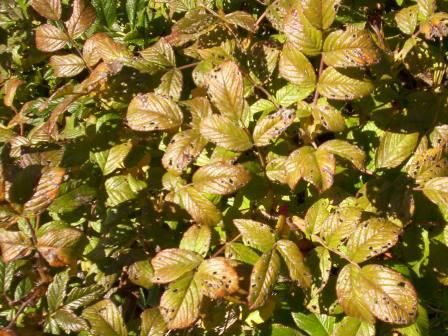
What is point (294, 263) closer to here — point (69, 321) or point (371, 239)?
point (371, 239)

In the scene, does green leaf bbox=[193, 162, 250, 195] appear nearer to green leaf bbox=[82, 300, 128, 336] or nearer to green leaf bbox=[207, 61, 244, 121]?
green leaf bbox=[207, 61, 244, 121]

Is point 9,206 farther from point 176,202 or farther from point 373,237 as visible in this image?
point 373,237

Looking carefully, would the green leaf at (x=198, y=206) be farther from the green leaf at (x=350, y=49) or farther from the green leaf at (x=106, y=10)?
the green leaf at (x=106, y=10)

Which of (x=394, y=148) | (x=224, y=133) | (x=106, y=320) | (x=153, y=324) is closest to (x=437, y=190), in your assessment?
(x=394, y=148)

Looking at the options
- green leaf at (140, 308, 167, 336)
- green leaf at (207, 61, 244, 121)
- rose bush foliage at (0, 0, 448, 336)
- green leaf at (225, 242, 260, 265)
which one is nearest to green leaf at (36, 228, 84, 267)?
rose bush foliage at (0, 0, 448, 336)

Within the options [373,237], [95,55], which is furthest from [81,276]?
[373,237]

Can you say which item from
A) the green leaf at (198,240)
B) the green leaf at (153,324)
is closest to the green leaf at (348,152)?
the green leaf at (198,240)
